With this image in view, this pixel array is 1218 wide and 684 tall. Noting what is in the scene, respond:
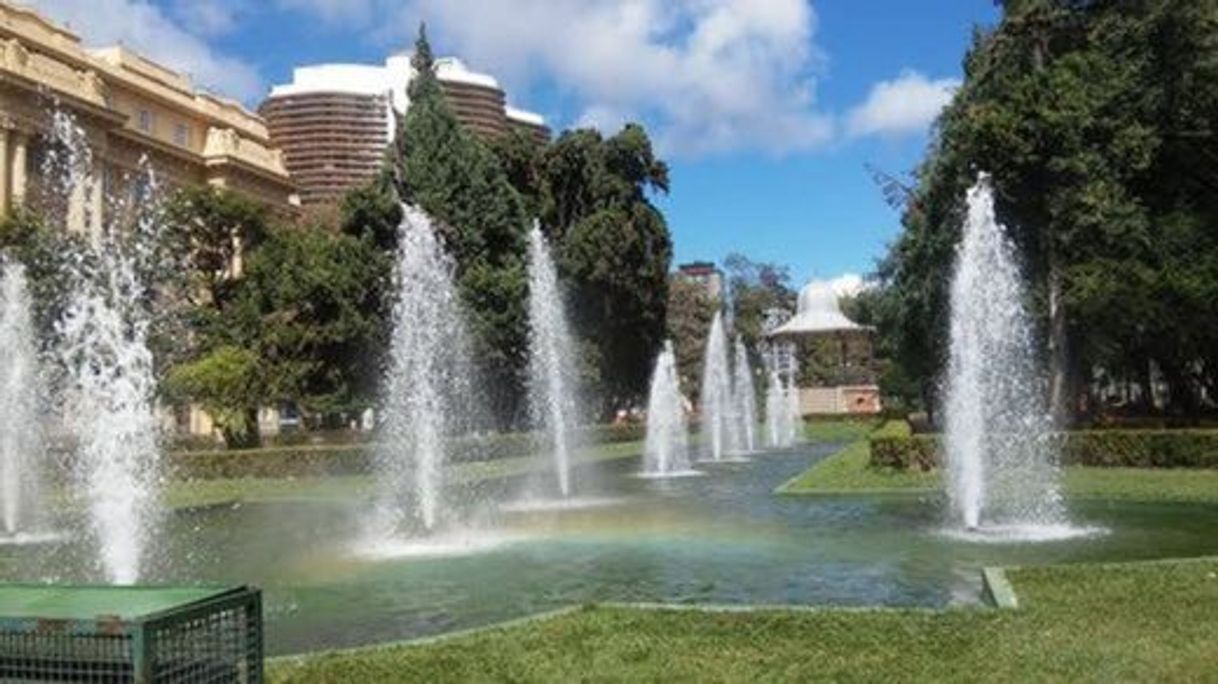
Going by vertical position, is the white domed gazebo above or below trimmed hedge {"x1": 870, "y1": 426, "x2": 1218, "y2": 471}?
above

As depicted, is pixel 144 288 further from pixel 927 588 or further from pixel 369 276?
pixel 927 588

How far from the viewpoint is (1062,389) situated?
30.9 metres

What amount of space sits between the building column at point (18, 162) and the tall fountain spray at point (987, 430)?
4097 centimetres

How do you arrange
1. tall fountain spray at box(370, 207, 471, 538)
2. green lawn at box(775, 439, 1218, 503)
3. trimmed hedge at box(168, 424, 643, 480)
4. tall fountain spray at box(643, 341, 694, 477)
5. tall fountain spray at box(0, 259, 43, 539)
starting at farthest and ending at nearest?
trimmed hedge at box(168, 424, 643, 480)
tall fountain spray at box(643, 341, 694, 477)
tall fountain spray at box(0, 259, 43, 539)
green lawn at box(775, 439, 1218, 503)
tall fountain spray at box(370, 207, 471, 538)

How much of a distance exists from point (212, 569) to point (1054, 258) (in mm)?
22308

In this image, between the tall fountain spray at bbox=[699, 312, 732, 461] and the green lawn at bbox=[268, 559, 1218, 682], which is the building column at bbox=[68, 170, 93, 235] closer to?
the tall fountain spray at bbox=[699, 312, 732, 461]

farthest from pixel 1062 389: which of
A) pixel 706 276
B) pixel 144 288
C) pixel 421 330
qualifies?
pixel 706 276

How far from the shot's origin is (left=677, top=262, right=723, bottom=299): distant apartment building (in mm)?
92500

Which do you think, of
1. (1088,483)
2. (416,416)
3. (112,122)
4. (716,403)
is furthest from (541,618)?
(112,122)

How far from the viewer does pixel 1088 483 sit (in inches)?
845

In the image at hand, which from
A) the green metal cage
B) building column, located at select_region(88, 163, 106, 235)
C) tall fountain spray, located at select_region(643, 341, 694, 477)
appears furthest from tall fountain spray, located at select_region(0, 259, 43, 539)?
building column, located at select_region(88, 163, 106, 235)

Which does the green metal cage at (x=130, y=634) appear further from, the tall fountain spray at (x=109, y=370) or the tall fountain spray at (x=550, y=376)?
the tall fountain spray at (x=550, y=376)

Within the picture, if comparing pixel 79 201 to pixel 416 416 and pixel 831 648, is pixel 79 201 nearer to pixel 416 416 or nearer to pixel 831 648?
pixel 416 416

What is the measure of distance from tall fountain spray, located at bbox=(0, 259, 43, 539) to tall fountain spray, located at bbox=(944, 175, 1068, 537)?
14647 millimetres
